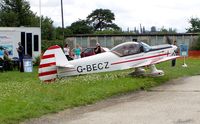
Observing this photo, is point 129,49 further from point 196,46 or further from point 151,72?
point 196,46

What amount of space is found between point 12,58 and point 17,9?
139 feet

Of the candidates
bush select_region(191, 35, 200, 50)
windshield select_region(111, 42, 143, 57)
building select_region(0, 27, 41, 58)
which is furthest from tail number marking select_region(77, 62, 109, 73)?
bush select_region(191, 35, 200, 50)

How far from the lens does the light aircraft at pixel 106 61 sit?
18422 millimetres

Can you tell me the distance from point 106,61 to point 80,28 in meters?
91.3

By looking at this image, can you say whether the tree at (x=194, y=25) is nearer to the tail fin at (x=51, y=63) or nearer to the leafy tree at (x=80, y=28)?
the leafy tree at (x=80, y=28)

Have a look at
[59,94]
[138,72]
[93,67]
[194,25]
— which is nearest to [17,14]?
[194,25]

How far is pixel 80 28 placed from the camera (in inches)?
4355

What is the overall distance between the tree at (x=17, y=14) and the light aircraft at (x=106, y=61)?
1974 inches

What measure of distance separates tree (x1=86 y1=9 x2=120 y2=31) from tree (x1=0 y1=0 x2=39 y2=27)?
55.0m

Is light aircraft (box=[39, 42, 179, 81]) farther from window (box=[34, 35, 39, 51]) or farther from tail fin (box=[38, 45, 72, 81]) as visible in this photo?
window (box=[34, 35, 39, 51])

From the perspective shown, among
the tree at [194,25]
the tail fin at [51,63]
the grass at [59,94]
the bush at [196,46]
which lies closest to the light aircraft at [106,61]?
the tail fin at [51,63]

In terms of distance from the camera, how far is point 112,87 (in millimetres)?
16109

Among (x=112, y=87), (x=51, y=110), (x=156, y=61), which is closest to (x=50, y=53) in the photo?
(x=112, y=87)

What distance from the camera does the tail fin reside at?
59.8 ft
